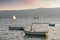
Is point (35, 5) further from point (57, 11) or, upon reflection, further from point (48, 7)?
point (57, 11)

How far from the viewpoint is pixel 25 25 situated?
141 centimetres

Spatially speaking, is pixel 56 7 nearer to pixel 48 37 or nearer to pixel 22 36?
pixel 48 37

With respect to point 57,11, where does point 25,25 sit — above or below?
below

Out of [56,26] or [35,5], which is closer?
[35,5]

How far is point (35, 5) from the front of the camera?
1242mm

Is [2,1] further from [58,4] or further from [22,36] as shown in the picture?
[58,4]

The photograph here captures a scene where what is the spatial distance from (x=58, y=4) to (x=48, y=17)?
0.68 ft

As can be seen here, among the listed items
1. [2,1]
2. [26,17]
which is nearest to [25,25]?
[26,17]

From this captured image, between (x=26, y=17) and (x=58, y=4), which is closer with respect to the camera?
(x=58, y=4)

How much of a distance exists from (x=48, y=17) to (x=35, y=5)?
0.23m

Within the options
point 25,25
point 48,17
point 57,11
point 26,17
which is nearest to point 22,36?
point 25,25

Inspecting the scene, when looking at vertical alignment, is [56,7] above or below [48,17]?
above

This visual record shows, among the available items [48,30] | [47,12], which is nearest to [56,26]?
[48,30]

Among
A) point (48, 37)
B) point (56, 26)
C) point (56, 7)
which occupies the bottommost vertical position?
point (48, 37)
